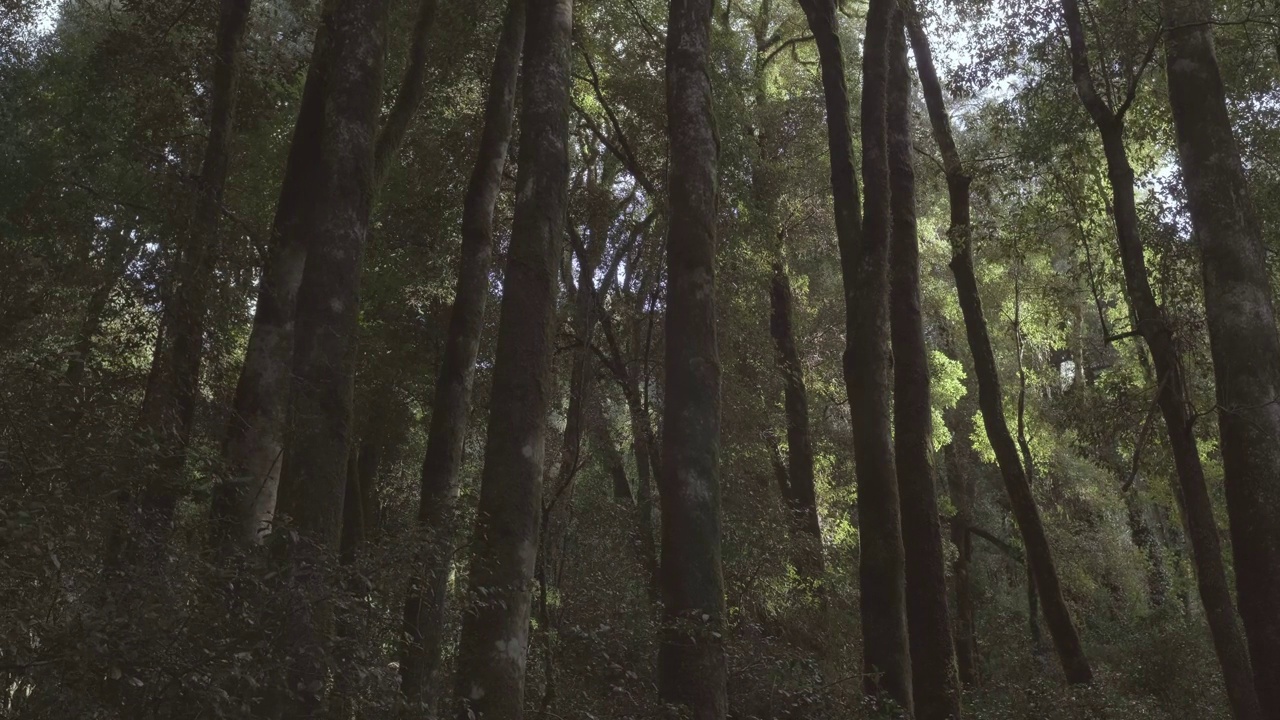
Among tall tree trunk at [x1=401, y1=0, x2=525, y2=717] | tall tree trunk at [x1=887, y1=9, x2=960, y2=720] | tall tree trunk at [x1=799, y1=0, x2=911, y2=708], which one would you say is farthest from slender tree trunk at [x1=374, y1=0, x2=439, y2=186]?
tall tree trunk at [x1=887, y1=9, x2=960, y2=720]

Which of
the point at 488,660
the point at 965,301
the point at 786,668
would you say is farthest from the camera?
the point at 965,301

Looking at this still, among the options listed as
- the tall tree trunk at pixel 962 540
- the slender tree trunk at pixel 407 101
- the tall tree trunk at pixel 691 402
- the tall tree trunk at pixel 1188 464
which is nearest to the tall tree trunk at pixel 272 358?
the slender tree trunk at pixel 407 101

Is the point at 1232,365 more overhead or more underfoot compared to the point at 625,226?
more underfoot

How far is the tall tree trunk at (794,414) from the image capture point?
67.4ft

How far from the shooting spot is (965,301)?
16.5 metres

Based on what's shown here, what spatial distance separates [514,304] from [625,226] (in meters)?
14.4

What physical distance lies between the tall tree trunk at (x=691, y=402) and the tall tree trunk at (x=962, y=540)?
405 inches

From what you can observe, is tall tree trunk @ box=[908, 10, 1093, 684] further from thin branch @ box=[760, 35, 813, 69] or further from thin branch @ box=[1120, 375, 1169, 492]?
thin branch @ box=[760, 35, 813, 69]

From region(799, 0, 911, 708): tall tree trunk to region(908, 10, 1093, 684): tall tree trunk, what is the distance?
286cm

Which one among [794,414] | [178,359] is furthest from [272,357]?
[794,414]

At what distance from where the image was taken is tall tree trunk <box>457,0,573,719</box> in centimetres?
665

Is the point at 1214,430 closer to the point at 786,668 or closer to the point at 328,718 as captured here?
the point at 786,668

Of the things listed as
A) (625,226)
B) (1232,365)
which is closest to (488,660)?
(1232,365)

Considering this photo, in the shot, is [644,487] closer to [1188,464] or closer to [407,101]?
[407,101]
